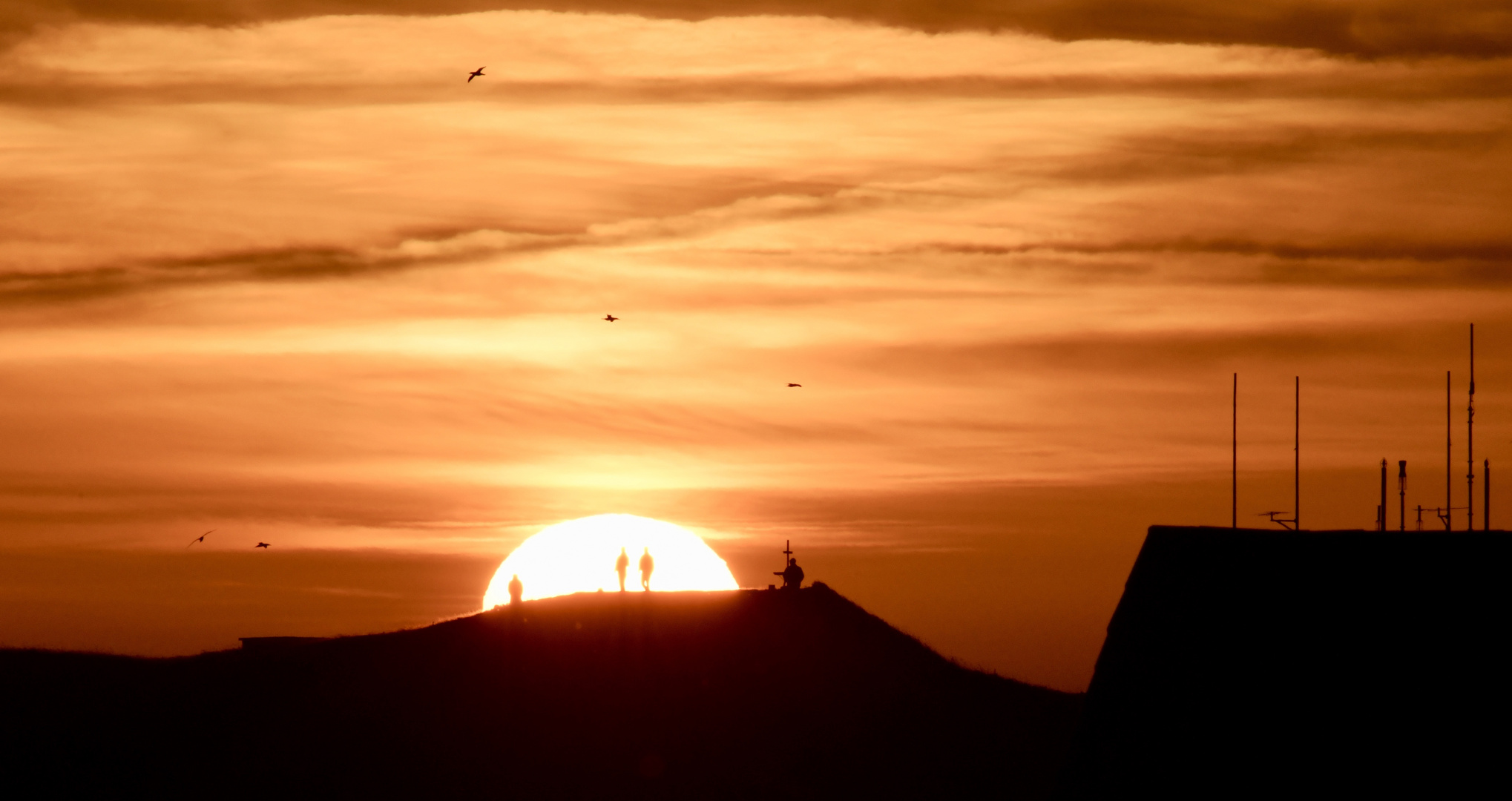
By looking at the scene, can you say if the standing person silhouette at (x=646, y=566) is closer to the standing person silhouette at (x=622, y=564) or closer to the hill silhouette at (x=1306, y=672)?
the standing person silhouette at (x=622, y=564)

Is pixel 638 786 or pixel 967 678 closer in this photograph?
pixel 638 786

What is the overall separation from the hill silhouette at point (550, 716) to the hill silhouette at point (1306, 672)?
25.7 meters

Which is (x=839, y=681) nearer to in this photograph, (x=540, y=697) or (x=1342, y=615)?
(x=540, y=697)

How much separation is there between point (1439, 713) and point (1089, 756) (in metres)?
6.89

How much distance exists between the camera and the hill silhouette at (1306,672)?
78.7 ft

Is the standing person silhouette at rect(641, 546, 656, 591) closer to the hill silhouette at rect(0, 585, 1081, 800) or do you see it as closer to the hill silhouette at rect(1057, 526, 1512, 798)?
the hill silhouette at rect(0, 585, 1081, 800)

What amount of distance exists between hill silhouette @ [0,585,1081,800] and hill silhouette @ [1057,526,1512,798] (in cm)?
2570

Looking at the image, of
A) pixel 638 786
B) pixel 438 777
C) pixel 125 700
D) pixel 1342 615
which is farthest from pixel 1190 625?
pixel 125 700

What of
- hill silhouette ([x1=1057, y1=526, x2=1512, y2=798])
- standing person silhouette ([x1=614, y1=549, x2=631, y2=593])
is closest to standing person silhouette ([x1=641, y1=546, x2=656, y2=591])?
standing person silhouette ([x1=614, y1=549, x2=631, y2=593])

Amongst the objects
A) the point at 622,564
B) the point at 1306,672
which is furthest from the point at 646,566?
the point at 1306,672

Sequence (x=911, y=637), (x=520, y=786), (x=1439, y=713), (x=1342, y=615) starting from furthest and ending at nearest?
(x=911, y=637)
(x=520, y=786)
(x=1342, y=615)
(x=1439, y=713)

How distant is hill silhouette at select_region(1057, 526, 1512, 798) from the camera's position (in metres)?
24.0

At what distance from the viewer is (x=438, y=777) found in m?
51.8

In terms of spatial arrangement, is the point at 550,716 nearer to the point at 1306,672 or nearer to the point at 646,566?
the point at 646,566
